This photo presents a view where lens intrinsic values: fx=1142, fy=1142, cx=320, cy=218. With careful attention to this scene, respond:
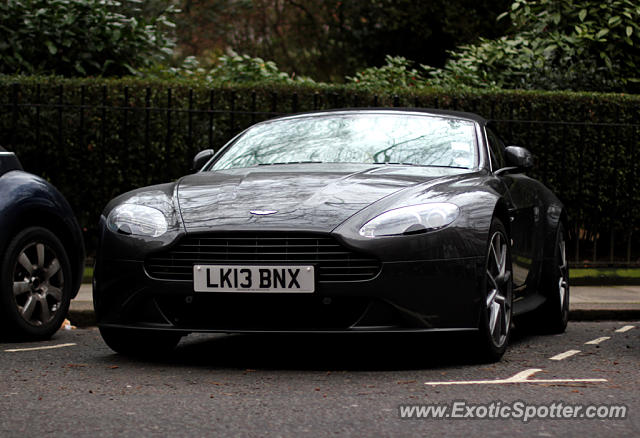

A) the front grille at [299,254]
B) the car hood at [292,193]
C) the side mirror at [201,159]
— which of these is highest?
the car hood at [292,193]

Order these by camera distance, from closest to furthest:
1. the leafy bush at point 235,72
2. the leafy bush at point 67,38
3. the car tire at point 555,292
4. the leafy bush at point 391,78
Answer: the car tire at point 555,292
the leafy bush at point 67,38
the leafy bush at point 235,72
the leafy bush at point 391,78

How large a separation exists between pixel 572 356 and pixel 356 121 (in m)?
2.01

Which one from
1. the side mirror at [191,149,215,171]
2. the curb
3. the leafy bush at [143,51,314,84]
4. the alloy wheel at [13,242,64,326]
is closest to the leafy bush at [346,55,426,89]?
the leafy bush at [143,51,314,84]

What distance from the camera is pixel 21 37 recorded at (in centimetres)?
1274

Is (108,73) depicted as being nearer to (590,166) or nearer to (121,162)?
(121,162)

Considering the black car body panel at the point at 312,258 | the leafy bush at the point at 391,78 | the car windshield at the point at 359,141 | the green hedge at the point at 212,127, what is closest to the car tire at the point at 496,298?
the black car body panel at the point at 312,258

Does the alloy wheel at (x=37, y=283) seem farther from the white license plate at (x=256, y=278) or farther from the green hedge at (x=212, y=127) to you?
the green hedge at (x=212, y=127)

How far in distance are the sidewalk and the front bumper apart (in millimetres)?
2890

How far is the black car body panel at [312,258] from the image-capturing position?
18.2 feet

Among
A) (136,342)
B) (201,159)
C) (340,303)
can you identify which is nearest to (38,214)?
(201,159)

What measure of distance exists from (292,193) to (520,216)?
6.04 ft

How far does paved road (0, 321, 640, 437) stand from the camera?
429 centimetres

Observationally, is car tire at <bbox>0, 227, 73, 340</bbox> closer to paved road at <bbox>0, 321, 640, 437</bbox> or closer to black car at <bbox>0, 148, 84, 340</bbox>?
black car at <bbox>0, 148, 84, 340</bbox>

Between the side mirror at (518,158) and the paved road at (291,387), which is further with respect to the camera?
the side mirror at (518,158)
